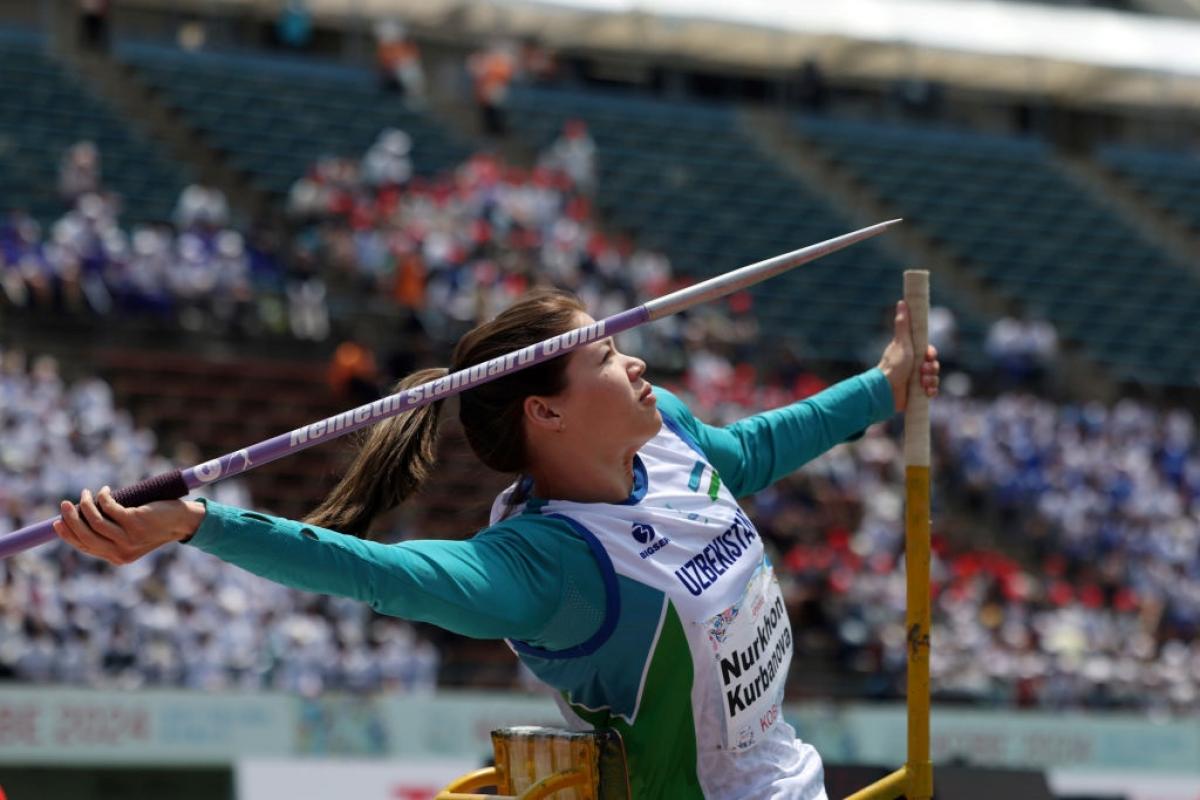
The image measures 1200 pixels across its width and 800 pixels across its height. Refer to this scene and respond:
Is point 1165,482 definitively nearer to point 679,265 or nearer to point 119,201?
point 679,265

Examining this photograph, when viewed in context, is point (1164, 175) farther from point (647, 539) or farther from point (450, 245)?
point (647, 539)

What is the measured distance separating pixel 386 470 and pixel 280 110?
1898 cm

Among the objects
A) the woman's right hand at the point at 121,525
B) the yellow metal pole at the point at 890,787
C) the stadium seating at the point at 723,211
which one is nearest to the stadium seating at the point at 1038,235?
the stadium seating at the point at 723,211

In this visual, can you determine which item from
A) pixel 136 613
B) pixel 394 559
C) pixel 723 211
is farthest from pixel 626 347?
pixel 394 559

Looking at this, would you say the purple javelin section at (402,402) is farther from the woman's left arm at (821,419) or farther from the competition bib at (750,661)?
the woman's left arm at (821,419)

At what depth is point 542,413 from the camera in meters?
3.78

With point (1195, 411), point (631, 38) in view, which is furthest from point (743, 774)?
point (631, 38)

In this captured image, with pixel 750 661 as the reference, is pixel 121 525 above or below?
above

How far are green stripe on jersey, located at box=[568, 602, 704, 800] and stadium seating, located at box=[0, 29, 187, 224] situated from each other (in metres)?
15.0

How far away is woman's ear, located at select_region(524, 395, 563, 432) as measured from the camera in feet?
12.4

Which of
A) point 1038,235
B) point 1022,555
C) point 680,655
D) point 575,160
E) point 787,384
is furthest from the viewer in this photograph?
point 1038,235

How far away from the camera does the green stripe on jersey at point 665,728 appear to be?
368 centimetres

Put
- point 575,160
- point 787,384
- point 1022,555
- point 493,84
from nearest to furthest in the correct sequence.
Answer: point 787,384 → point 1022,555 → point 575,160 → point 493,84

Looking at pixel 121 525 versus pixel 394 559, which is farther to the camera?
pixel 394 559
